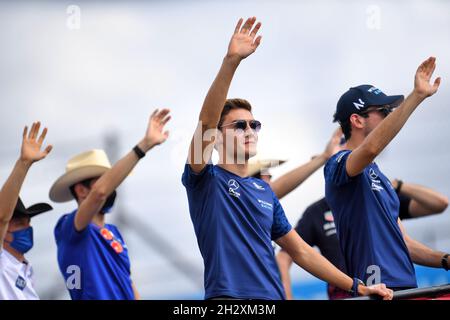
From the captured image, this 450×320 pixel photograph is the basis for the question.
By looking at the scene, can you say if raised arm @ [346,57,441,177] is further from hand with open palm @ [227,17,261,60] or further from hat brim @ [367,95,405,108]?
hand with open palm @ [227,17,261,60]

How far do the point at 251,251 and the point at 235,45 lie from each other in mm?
1191

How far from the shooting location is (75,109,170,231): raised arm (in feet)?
23.8

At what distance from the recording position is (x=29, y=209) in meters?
7.73

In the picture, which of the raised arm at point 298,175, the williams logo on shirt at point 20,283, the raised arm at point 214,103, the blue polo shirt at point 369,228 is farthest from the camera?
the raised arm at point 298,175

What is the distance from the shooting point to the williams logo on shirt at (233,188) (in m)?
5.74

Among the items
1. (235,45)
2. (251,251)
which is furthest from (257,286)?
(235,45)

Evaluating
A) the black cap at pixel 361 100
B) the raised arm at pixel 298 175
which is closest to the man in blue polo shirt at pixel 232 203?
the black cap at pixel 361 100

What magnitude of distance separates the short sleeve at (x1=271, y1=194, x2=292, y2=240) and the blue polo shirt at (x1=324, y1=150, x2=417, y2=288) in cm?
46

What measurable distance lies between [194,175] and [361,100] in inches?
61.2

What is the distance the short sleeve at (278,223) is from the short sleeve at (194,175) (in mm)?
619

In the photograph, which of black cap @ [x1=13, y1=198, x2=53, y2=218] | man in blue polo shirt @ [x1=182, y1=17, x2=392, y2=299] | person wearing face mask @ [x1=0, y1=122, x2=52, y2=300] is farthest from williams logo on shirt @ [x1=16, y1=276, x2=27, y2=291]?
man in blue polo shirt @ [x1=182, y1=17, x2=392, y2=299]

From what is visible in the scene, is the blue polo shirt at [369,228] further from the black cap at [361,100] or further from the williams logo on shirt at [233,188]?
the williams logo on shirt at [233,188]

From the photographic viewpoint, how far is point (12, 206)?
6473 mm
